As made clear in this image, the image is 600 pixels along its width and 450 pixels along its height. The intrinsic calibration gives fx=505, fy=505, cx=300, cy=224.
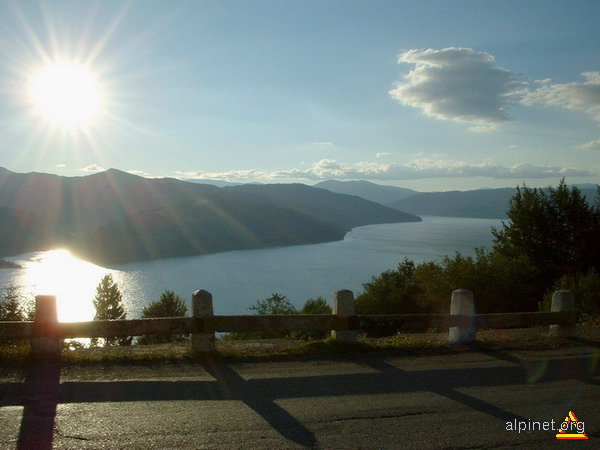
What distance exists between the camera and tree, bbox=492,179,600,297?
32688 mm

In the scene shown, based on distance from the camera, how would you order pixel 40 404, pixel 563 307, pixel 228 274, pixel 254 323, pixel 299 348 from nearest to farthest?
pixel 40 404
pixel 254 323
pixel 299 348
pixel 563 307
pixel 228 274

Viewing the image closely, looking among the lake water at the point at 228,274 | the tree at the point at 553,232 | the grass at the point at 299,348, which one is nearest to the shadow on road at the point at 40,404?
the grass at the point at 299,348

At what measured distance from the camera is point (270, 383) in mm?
6453

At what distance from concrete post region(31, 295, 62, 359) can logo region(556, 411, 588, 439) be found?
21.5ft

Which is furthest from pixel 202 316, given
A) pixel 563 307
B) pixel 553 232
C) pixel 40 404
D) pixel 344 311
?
pixel 553 232

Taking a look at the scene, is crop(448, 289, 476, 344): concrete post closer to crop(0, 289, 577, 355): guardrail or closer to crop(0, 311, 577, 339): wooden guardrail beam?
crop(0, 289, 577, 355): guardrail

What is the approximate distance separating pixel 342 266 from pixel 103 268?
2220 inches

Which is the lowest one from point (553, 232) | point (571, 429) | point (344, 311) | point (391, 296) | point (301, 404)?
point (391, 296)

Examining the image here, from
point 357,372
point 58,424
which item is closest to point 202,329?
point 357,372

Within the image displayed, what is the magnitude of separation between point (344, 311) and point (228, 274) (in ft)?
319

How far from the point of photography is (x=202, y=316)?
26.0 feet

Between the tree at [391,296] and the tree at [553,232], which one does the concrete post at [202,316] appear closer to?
the tree at [553,232]

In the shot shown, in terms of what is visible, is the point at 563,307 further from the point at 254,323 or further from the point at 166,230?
the point at 166,230

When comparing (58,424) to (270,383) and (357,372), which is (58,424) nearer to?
(270,383)
